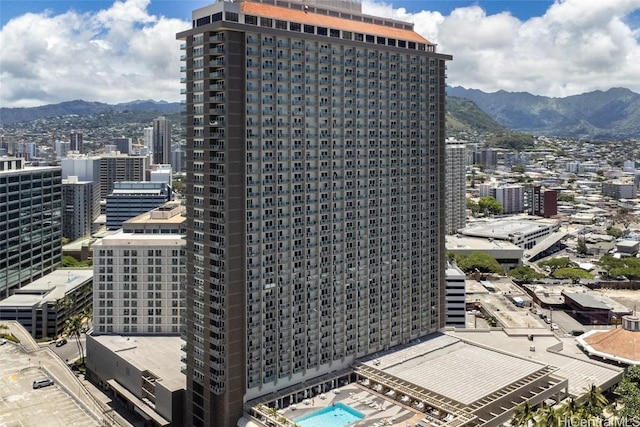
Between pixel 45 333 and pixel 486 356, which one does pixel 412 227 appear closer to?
pixel 486 356

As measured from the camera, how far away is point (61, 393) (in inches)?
3765

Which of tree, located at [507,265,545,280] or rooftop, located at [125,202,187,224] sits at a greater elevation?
rooftop, located at [125,202,187,224]

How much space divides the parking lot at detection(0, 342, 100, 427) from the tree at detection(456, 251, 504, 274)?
127124 millimetres

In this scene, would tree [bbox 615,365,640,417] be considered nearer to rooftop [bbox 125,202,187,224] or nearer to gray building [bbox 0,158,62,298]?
rooftop [bbox 125,202,187,224]

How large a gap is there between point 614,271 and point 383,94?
134 m

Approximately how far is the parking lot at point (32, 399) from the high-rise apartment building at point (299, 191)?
1838 centimetres

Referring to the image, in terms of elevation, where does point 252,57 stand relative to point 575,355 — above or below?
above

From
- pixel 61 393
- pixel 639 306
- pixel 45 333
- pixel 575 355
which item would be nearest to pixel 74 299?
pixel 45 333

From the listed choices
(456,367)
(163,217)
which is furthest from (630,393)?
(163,217)

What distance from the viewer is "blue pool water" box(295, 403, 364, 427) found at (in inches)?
3116

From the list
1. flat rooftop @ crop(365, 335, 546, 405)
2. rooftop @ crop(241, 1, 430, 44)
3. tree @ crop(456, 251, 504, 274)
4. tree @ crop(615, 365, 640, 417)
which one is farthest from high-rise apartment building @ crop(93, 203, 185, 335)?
tree @ crop(456, 251, 504, 274)

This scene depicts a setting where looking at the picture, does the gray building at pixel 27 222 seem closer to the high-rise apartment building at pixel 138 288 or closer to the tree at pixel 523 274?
the high-rise apartment building at pixel 138 288

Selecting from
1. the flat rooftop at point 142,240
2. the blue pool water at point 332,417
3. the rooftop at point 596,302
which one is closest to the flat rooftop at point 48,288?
the flat rooftop at point 142,240

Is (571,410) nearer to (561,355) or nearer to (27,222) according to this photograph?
(561,355)
